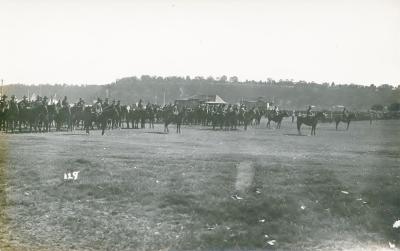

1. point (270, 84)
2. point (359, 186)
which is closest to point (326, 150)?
point (359, 186)

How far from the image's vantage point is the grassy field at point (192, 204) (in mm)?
8852

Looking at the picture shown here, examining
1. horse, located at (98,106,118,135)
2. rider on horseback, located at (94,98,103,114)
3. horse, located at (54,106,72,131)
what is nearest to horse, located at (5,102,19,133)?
horse, located at (54,106,72,131)

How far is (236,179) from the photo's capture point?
12570 millimetres

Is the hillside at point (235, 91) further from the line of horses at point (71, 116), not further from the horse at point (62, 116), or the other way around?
the horse at point (62, 116)

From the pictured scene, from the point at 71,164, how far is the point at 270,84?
524ft

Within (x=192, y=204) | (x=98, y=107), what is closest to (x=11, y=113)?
(x=98, y=107)

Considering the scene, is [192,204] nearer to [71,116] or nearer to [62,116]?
[62,116]

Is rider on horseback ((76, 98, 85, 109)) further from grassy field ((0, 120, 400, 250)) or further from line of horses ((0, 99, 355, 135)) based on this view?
grassy field ((0, 120, 400, 250))

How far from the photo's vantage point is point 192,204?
10430 mm

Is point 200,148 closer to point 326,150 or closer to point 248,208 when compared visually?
point 326,150

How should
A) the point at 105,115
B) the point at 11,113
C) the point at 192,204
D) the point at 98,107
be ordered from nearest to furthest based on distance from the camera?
the point at 192,204 < the point at 11,113 < the point at 105,115 < the point at 98,107

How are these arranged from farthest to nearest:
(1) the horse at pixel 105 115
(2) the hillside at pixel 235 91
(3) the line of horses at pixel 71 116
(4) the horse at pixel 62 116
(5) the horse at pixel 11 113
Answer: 1. (2) the hillside at pixel 235 91
2. (4) the horse at pixel 62 116
3. (1) the horse at pixel 105 115
4. (3) the line of horses at pixel 71 116
5. (5) the horse at pixel 11 113

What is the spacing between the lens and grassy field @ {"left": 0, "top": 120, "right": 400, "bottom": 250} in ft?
29.0

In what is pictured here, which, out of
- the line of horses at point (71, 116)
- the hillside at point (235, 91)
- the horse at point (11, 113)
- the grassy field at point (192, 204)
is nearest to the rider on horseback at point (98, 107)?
the line of horses at point (71, 116)
